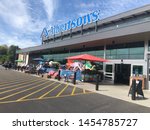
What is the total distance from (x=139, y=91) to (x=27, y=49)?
38.6 metres

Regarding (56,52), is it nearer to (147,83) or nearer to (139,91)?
(147,83)

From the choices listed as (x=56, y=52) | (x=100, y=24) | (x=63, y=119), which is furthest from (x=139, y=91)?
(x=56, y=52)

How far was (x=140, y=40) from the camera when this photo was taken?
763 inches

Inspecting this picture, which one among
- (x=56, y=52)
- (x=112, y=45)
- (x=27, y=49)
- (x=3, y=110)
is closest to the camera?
(x=3, y=110)

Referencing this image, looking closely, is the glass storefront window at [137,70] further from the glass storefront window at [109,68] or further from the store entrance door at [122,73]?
the glass storefront window at [109,68]

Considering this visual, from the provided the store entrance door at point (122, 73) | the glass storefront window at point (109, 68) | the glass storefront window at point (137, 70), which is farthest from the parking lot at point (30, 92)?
the glass storefront window at point (109, 68)

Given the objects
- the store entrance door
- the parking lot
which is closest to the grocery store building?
the store entrance door

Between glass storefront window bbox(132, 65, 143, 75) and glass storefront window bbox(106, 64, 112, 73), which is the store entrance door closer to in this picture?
glass storefront window bbox(106, 64, 112, 73)

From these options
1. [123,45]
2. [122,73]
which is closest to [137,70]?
[122,73]

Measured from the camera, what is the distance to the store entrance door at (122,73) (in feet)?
69.3

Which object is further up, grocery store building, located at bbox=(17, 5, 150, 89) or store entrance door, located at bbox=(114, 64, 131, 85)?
grocery store building, located at bbox=(17, 5, 150, 89)

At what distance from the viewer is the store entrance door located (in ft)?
69.3

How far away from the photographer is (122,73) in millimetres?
21859

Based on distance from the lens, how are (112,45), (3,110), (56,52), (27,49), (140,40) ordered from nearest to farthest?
(3,110), (140,40), (112,45), (56,52), (27,49)
